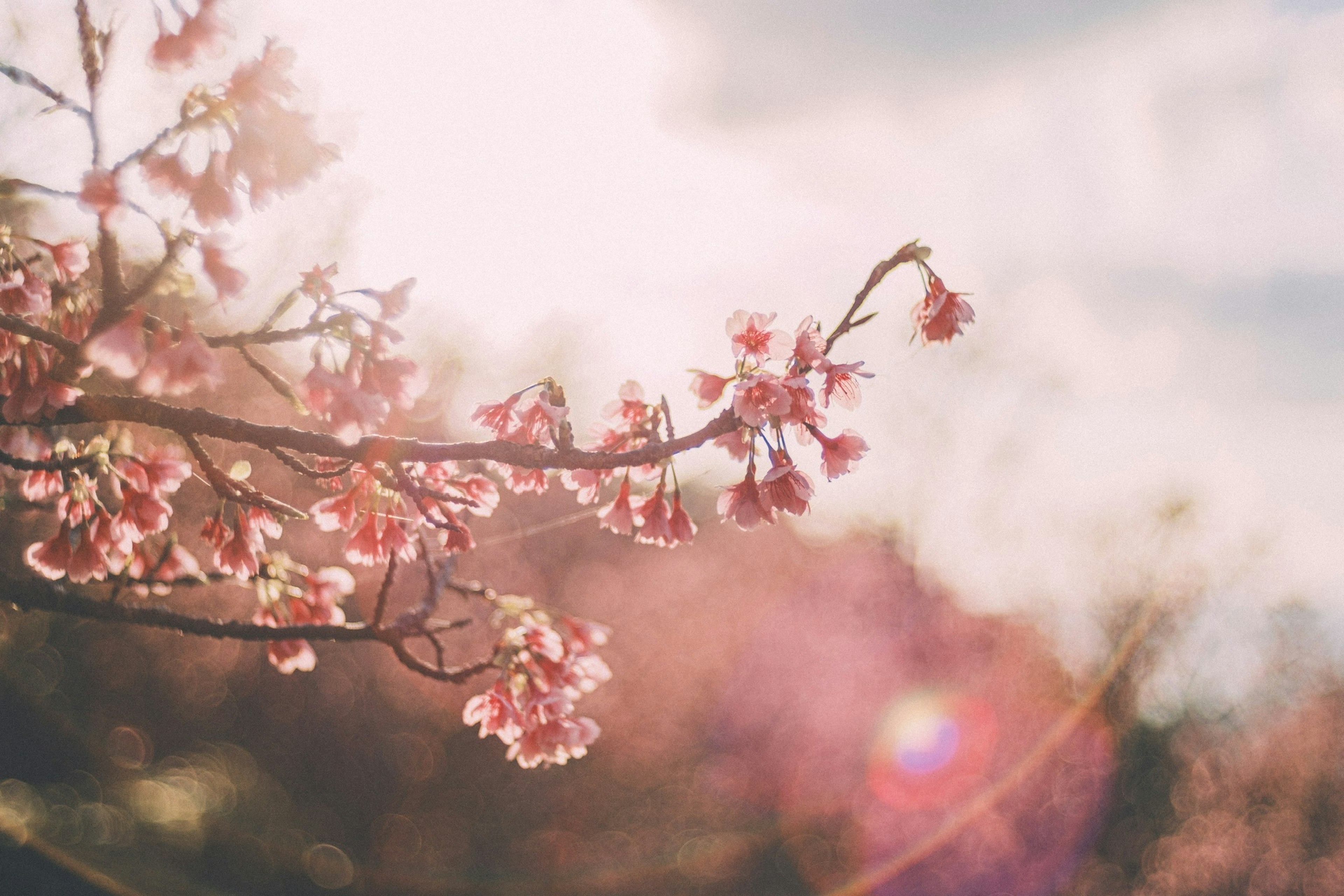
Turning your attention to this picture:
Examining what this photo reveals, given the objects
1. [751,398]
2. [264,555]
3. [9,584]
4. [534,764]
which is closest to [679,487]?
[751,398]

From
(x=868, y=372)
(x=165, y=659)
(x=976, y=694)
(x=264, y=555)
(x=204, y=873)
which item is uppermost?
(x=165, y=659)

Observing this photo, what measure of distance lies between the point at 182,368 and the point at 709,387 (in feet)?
3.43

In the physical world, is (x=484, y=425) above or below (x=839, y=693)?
below

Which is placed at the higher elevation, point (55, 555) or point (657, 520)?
point (55, 555)

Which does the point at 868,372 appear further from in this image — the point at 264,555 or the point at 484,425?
the point at 264,555

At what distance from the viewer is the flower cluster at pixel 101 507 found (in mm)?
1908

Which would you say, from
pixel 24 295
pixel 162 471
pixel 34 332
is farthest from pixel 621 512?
pixel 24 295

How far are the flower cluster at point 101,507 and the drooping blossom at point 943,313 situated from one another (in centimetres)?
193

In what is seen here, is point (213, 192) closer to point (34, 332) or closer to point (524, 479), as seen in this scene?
point (34, 332)

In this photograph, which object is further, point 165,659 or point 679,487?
point 165,659

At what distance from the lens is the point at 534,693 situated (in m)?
2.09

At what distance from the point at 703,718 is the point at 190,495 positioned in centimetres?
974

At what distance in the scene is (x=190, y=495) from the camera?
9289mm

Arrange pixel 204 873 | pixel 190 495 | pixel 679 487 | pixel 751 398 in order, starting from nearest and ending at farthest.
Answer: pixel 751 398
pixel 679 487
pixel 204 873
pixel 190 495
